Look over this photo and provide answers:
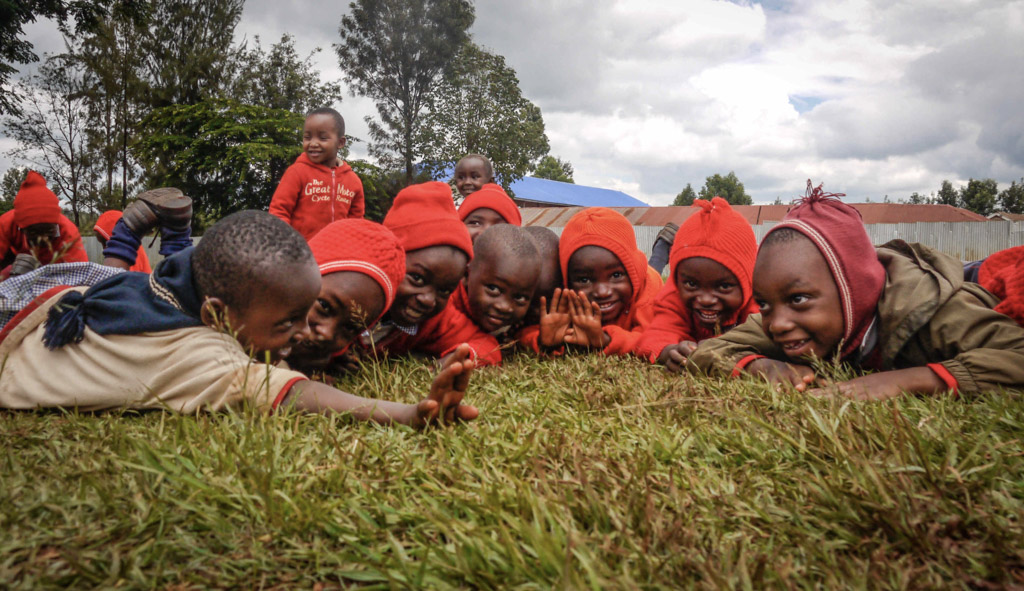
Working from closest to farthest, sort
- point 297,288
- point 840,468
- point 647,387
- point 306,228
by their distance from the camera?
point 840,468 → point 297,288 → point 647,387 → point 306,228

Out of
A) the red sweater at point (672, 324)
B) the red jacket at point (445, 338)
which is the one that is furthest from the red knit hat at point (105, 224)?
the red sweater at point (672, 324)

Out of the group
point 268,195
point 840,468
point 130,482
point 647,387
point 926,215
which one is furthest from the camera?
point 926,215

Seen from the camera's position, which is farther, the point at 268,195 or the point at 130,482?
the point at 268,195

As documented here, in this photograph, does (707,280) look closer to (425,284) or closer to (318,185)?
(425,284)

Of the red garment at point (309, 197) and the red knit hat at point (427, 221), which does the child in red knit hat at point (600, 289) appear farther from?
the red garment at point (309, 197)

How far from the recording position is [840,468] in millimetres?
1537

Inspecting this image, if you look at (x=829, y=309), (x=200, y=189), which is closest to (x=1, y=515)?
(x=829, y=309)

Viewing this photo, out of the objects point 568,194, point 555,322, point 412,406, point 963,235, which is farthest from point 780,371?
point 568,194

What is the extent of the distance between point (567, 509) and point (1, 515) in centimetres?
127

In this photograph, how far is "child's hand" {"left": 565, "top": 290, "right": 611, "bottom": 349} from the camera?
3638 millimetres

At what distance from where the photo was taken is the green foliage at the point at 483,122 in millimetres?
27531

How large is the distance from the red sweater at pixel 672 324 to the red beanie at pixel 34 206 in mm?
5230

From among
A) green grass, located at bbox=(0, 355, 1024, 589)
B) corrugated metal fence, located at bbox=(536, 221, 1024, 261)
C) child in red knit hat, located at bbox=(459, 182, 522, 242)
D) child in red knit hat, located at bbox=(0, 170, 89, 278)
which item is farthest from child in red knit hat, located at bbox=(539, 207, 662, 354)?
corrugated metal fence, located at bbox=(536, 221, 1024, 261)

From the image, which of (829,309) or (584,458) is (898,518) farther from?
(829,309)
